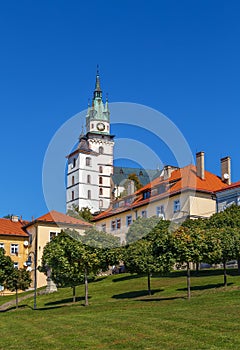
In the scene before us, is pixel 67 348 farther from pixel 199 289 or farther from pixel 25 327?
pixel 199 289

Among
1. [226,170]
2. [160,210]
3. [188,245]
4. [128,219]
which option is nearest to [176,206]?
[160,210]

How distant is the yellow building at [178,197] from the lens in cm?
6781

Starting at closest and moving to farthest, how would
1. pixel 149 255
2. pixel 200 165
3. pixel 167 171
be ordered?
1. pixel 149 255
2. pixel 200 165
3. pixel 167 171

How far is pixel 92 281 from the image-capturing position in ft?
213

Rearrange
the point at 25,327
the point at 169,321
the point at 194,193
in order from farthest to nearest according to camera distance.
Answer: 1. the point at 194,193
2. the point at 25,327
3. the point at 169,321

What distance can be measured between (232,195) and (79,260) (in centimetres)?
2930

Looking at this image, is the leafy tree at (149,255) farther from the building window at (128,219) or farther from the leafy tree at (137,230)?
the building window at (128,219)

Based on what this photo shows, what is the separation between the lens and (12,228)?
81562 mm

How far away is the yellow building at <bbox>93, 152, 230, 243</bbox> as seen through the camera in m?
67.8

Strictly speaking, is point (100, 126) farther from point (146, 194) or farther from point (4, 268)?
point (4, 268)

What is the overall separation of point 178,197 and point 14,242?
26244mm

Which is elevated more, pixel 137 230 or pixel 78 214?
pixel 78 214

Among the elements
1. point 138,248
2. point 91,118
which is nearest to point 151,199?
point 138,248

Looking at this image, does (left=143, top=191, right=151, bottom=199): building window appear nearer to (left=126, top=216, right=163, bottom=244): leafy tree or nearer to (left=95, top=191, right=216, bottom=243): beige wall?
(left=95, top=191, right=216, bottom=243): beige wall
